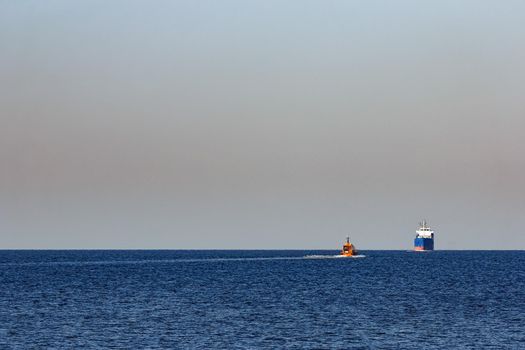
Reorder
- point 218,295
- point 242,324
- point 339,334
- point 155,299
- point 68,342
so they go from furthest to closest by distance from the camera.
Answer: point 218,295, point 155,299, point 242,324, point 339,334, point 68,342

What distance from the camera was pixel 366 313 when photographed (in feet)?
346

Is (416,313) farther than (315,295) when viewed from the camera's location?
No

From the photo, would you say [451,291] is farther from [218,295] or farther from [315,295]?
[218,295]

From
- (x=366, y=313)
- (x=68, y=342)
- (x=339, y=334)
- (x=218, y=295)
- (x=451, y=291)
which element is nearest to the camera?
(x=68, y=342)

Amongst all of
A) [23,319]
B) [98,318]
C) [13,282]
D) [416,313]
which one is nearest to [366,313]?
[416,313]

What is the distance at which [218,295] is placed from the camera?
134 m

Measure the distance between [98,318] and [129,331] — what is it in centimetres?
1242

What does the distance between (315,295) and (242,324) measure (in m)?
42.1

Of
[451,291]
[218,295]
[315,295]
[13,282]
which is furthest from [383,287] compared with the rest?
[13,282]

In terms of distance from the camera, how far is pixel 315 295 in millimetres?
134750

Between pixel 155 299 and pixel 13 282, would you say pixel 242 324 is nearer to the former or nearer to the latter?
pixel 155 299

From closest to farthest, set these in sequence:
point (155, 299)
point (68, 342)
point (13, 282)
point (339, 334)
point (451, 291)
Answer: point (68, 342) < point (339, 334) < point (155, 299) < point (451, 291) < point (13, 282)

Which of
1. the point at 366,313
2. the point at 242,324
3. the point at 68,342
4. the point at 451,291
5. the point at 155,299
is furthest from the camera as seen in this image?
the point at 451,291

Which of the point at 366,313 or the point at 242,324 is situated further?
the point at 366,313
